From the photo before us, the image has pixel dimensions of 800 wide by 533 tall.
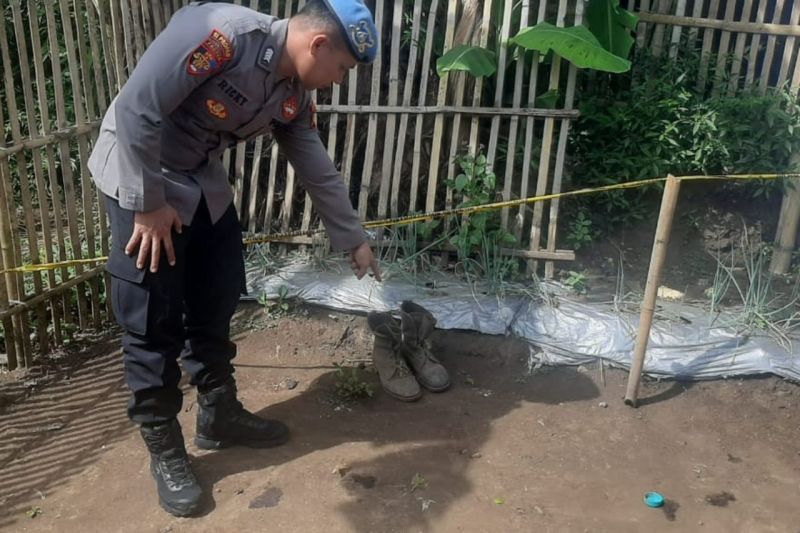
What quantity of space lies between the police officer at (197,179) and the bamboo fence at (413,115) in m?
1.44

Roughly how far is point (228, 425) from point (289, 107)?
1.44 metres

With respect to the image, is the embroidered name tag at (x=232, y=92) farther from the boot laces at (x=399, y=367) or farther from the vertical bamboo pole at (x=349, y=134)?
the vertical bamboo pole at (x=349, y=134)

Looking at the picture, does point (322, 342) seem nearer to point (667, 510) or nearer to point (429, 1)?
point (667, 510)

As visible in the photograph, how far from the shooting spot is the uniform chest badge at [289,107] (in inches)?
107

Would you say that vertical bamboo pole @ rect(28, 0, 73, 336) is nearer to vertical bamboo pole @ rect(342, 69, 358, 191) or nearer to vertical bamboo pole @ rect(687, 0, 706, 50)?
vertical bamboo pole @ rect(342, 69, 358, 191)

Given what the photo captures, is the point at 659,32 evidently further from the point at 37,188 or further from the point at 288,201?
the point at 37,188

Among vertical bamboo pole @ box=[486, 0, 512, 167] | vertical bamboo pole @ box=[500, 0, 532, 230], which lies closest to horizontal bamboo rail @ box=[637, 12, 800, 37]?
vertical bamboo pole @ box=[500, 0, 532, 230]

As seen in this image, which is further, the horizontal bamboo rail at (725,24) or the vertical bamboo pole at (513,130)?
the horizontal bamboo rail at (725,24)

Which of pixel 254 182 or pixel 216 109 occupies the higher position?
pixel 216 109

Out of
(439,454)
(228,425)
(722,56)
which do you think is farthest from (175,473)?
(722,56)

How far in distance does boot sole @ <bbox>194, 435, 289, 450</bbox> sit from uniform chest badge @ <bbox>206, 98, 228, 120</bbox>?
150 centimetres

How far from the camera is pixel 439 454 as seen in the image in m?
3.33

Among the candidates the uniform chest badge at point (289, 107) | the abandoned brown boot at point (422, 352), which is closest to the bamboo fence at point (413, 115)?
the abandoned brown boot at point (422, 352)

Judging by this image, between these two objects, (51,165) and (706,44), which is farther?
(706,44)
